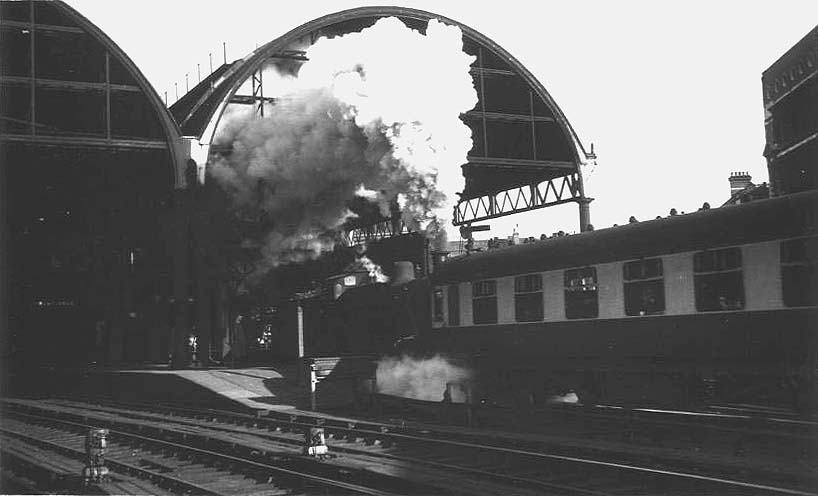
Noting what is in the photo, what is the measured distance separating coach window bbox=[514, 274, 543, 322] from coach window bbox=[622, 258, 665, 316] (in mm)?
2086

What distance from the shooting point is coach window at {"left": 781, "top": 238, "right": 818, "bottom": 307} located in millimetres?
10492

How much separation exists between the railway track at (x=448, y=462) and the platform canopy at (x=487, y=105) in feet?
40.0

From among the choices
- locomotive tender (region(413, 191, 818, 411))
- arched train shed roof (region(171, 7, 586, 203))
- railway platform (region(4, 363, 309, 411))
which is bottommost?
railway platform (region(4, 363, 309, 411))

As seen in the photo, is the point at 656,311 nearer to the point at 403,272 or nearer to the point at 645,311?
the point at 645,311

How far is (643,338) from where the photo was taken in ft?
42.4

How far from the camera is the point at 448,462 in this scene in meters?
11.0

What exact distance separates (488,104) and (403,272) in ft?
40.3

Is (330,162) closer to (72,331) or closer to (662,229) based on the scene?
(662,229)

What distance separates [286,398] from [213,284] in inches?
355

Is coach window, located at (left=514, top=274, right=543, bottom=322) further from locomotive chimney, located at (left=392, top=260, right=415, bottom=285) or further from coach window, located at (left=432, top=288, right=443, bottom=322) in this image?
locomotive chimney, located at (left=392, top=260, right=415, bottom=285)

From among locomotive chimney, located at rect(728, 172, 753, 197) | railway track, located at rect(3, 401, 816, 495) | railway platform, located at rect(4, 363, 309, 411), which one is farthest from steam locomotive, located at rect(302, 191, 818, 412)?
locomotive chimney, located at rect(728, 172, 753, 197)

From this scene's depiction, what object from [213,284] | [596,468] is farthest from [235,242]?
[596,468]

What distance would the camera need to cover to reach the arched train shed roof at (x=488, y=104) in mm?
25328

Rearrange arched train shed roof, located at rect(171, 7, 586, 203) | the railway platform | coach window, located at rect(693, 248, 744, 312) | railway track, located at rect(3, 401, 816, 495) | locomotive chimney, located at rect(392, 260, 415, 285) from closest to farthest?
railway track, located at rect(3, 401, 816, 495), coach window, located at rect(693, 248, 744, 312), locomotive chimney, located at rect(392, 260, 415, 285), the railway platform, arched train shed roof, located at rect(171, 7, 586, 203)
